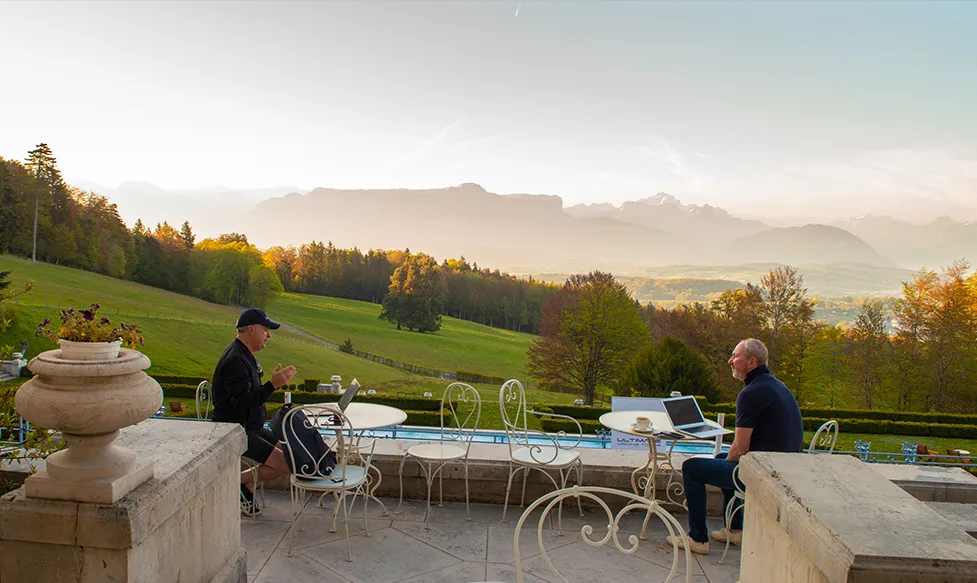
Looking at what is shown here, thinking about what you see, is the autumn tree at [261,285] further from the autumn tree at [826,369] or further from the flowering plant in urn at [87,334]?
the flowering plant in urn at [87,334]

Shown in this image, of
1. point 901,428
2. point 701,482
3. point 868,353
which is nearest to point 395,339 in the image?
point 868,353

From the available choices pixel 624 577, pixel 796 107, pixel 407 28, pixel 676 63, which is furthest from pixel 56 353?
pixel 796 107

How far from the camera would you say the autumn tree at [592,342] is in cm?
3534

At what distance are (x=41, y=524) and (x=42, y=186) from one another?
40638 mm

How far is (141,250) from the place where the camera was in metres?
42.4

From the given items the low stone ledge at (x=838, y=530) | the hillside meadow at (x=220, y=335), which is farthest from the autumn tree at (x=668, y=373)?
the low stone ledge at (x=838, y=530)

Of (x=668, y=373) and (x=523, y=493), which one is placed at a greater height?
(x=523, y=493)

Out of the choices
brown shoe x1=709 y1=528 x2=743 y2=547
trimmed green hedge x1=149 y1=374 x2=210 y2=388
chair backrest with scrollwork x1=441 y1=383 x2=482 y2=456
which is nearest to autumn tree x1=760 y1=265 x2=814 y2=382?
chair backrest with scrollwork x1=441 y1=383 x2=482 y2=456

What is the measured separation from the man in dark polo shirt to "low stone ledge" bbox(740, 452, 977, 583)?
1189mm

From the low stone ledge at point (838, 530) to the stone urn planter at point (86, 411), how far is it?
2632 mm

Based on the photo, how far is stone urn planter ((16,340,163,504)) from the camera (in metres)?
2.37

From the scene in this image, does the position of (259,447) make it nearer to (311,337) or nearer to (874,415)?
(874,415)

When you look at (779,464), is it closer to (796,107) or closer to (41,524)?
(41,524)

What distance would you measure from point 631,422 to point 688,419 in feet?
1.62
